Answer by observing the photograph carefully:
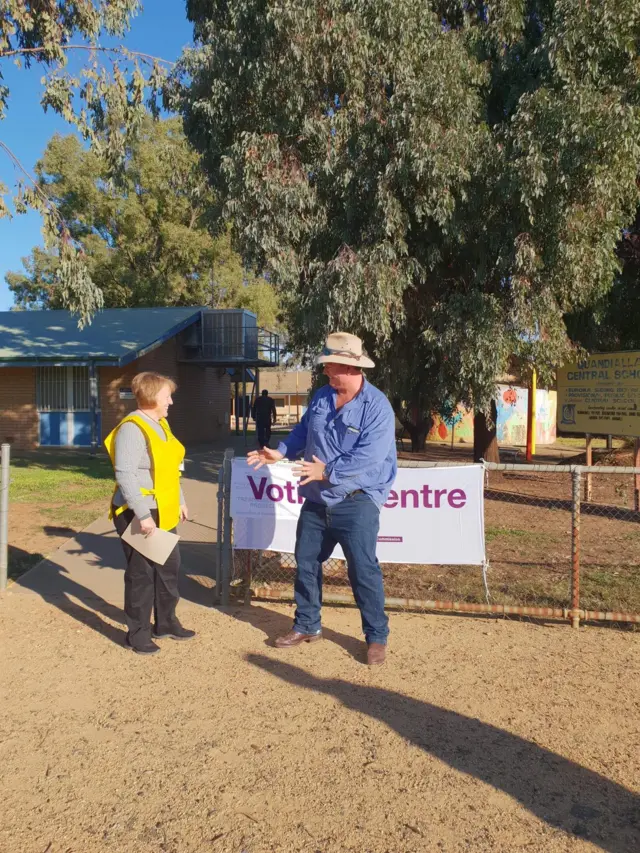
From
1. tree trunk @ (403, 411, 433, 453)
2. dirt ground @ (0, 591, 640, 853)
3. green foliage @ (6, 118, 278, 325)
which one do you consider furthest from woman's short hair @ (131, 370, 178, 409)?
green foliage @ (6, 118, 278, 325)

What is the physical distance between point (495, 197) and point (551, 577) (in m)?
5.21

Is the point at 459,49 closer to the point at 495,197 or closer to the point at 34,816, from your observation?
the point at 495,197

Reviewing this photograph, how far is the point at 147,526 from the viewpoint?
167 inches

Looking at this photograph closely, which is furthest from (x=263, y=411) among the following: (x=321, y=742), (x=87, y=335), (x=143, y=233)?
(x=143, y=233)

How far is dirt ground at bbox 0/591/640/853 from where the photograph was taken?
2752 millimetres

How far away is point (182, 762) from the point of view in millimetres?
3230

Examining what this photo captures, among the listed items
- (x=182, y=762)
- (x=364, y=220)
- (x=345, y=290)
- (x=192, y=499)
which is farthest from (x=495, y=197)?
(x=182, y=762)

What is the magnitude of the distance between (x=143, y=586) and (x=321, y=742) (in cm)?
162

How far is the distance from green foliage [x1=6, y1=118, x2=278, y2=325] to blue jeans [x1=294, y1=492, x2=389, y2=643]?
1095 inches

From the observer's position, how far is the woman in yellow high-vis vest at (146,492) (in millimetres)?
4324

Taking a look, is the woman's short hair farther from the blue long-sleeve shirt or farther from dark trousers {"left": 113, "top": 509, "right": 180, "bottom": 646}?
the blue long-sleeve shirt

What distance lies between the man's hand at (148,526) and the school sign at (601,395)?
26.2 ft

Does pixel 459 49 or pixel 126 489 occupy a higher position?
pixel 459 49

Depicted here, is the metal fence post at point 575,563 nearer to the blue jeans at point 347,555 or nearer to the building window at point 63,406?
the blue jeans at point 347,555
